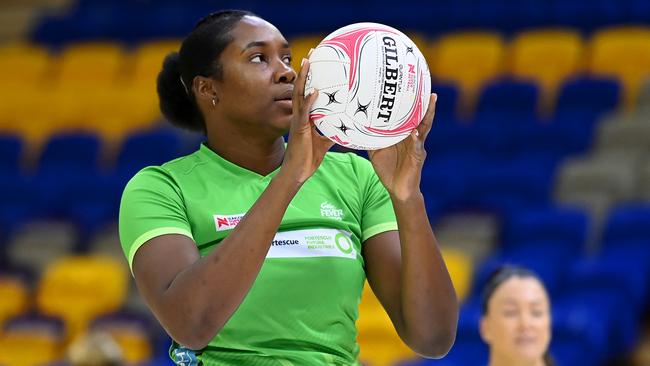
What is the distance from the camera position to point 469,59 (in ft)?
34.7

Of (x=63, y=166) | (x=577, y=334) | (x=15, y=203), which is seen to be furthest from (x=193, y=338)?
(x=63, y=166)

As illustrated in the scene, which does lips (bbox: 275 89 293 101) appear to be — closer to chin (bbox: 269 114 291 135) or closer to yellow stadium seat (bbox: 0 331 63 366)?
chin (bbox: 269 114 291 135)

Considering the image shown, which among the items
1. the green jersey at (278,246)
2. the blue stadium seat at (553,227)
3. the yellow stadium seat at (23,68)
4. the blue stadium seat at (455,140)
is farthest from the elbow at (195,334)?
the yellow stadium seat at (23,68)

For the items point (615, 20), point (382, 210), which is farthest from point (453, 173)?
point (382, 210)

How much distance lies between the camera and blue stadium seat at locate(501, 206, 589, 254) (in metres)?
7.40

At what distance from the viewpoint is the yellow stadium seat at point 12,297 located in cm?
809

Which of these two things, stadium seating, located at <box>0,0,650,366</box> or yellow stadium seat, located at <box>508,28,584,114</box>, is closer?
stadium seating, located at <box>0,0,650,366</box>

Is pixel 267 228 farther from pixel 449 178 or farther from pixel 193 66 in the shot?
pixel 449 178

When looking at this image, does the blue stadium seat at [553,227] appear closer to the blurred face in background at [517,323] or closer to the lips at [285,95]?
the blurred face in background at [517,323]

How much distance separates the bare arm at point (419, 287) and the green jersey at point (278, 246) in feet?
0.28

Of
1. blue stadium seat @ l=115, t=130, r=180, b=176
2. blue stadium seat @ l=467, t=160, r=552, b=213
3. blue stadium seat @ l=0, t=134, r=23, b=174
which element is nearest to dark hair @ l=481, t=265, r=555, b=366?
blue stadium seat @ l=467, t=160, r=552, b=213

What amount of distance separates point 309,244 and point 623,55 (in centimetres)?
816

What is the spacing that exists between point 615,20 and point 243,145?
8.89m

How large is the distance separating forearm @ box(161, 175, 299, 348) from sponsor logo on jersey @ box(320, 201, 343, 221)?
0.82ft
